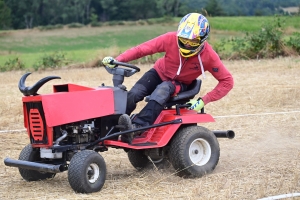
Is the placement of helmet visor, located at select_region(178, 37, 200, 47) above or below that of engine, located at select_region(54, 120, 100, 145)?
above

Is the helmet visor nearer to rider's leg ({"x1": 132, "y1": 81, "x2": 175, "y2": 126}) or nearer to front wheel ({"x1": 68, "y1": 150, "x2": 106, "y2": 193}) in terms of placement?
rider's leg ({"x1": 132, "y1": 81, "x2": 175, "y2": 126})

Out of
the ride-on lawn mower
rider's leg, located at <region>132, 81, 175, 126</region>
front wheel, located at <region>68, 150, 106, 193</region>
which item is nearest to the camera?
front wheel, located at <region>68, 150, 106, 193</region>

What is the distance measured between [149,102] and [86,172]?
1.26 metres

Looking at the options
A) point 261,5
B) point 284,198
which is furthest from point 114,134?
point 261,5

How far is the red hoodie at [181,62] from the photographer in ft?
23.7

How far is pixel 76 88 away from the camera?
659 centimetres

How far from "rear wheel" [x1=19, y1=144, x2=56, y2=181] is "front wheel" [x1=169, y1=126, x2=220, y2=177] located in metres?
1.36

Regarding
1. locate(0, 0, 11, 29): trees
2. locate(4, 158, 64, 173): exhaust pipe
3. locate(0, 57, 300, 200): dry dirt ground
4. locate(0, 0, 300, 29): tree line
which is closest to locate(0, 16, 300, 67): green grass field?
locate(0, 0, 11, 29): trees

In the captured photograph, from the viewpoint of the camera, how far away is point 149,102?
7094 mm

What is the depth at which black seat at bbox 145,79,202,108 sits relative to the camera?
23.8 feet

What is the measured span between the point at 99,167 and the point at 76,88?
0.84m

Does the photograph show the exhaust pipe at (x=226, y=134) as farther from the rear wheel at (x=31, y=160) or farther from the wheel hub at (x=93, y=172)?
the rear wheel at (x=31, y=160)

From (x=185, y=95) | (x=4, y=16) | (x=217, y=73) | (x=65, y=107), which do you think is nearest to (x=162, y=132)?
(x=185, y=95)

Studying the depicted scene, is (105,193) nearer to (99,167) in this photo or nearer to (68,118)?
(99,167)
